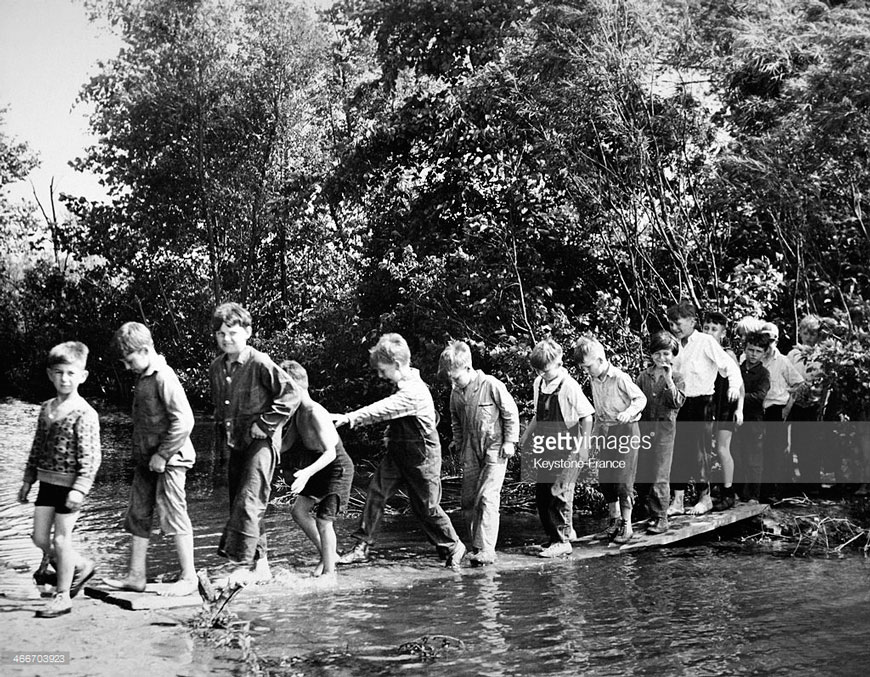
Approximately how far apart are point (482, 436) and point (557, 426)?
2.41 feet

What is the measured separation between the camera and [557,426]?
801cm

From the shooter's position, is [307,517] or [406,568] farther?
[406,568]

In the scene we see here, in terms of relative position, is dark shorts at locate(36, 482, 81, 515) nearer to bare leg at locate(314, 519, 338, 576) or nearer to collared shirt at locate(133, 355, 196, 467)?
collared shirt at locate(133, 355, 196, 467)

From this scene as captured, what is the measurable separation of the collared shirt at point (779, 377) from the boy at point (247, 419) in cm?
524

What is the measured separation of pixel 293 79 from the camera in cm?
2634

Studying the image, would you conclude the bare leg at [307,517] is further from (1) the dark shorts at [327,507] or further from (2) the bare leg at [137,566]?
(2) the bare leg at [137,566]

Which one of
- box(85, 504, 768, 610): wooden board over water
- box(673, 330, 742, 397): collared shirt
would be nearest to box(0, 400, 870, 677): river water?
box(85, 504, 768, 610): wooden board over water

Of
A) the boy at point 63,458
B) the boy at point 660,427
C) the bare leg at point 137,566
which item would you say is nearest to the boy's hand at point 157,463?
the boy at point 63,458

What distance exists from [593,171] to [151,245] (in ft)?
58.5

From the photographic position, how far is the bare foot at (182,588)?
20.5ft

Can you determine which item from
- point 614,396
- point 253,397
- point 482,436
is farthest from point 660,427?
point 253,397

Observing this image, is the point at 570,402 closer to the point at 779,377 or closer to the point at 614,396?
the point at 614,396

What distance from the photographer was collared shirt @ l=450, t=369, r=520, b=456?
7.59m

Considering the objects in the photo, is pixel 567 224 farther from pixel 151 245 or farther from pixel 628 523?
pixel 151 245
